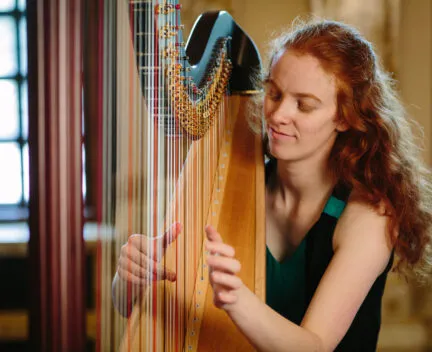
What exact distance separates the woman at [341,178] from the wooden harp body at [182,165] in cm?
Answer: 13

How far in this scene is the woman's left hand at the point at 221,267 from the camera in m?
0.73

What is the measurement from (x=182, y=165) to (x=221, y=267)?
0.53 metres

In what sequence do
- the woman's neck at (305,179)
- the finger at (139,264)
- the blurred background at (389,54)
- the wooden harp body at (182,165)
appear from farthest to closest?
the blurred background at (389,54), the woman's neck at (305,179), the finger at (139,264), the wooden harp body at (182,165)

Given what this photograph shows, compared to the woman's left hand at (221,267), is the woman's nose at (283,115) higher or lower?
higher

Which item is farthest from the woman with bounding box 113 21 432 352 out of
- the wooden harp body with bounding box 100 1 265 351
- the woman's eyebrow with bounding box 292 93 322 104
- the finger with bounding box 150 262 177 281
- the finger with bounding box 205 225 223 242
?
the finger with bounding box 205 225 223 242

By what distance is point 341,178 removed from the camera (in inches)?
50.4

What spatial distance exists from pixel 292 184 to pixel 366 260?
0.37 m

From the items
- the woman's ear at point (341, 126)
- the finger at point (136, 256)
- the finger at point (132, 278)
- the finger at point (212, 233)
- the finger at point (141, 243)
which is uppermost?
the woman's ear at point (341, 126)

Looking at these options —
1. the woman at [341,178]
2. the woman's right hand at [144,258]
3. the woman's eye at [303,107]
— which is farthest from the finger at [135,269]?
the woman's eye at [303,107]

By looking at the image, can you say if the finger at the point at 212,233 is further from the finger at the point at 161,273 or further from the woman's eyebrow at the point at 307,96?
the woman's eyebrow at the point at 307,96

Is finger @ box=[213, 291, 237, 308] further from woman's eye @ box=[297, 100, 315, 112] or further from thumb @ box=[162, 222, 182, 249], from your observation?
woman's eye @ box=[297, 100, 315, 112]

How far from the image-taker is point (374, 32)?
8.31 feet

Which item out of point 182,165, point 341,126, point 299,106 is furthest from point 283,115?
point 182,165

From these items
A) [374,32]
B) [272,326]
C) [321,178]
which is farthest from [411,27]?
[272,326]
